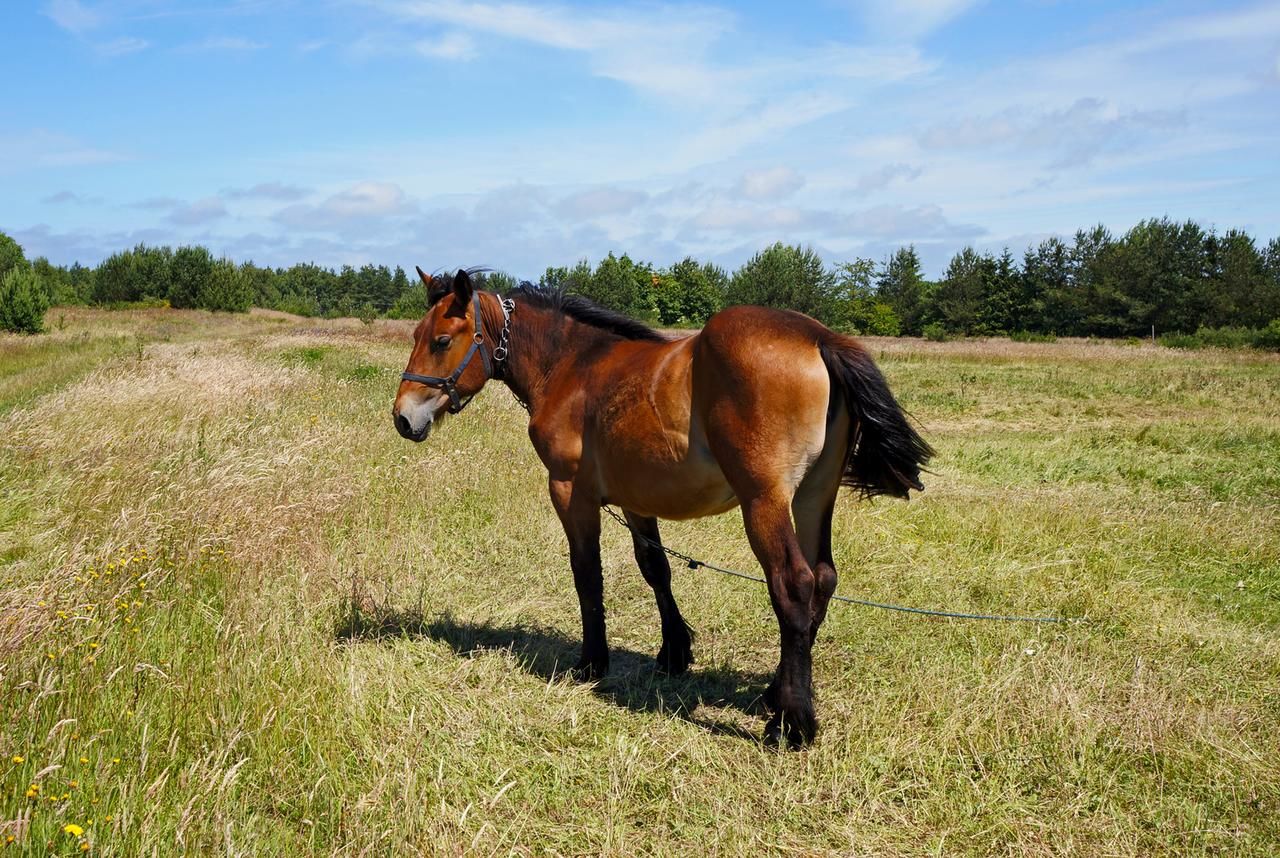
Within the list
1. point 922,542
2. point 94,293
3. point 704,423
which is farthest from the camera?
point 94,293

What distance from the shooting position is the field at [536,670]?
315cm

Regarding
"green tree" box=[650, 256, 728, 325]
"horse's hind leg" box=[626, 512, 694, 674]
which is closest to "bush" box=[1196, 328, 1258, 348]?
"green tree" box=[650, 256, 728, 325]

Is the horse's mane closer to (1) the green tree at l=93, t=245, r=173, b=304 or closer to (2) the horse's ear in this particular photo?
(2) the horse's ear

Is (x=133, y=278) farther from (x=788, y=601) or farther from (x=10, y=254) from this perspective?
(x=788, y=601)

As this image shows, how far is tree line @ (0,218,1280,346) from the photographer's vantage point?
5169 cm

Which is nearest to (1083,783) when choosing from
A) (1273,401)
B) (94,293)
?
(1273,401)

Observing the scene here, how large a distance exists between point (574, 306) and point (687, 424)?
1466 mm

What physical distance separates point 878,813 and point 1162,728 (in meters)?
1.45

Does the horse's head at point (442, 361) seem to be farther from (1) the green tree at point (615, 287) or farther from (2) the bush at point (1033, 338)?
(2) the bush at point (1033, 338)

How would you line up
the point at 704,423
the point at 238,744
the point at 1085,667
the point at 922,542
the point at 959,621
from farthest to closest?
the point at 922,542 → the point at 959,621 → the point at 1085,667 → the point at 704,423 → the point at 238,744

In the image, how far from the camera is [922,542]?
7062 millimetres

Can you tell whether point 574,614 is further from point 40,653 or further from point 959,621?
point 40,653

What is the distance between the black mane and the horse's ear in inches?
7.0

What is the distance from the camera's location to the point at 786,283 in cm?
5178
